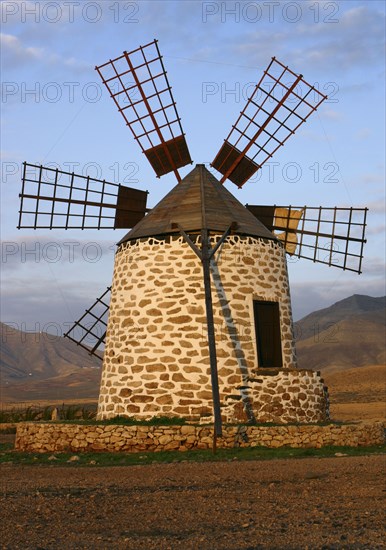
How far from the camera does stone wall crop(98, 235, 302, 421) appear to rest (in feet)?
53.4

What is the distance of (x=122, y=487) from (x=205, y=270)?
646cm

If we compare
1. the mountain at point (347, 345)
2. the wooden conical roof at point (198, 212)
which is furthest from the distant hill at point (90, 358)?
the wooden conical roof at point (198, 212)

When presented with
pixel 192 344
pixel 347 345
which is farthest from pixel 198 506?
pixel 347 345

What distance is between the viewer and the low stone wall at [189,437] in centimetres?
1460

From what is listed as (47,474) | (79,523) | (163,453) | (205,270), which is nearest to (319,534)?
(79,523)

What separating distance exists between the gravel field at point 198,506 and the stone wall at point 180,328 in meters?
3.98

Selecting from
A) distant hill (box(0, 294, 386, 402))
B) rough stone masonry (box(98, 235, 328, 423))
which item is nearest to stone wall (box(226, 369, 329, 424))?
rough stone masonry (box(98, 235, 328, 423))

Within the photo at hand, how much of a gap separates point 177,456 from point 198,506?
5.25 metres

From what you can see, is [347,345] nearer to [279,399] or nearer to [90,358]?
[90,358]

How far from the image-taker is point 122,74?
2112 cm

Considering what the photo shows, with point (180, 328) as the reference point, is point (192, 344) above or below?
below

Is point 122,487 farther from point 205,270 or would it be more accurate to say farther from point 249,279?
point 249,279

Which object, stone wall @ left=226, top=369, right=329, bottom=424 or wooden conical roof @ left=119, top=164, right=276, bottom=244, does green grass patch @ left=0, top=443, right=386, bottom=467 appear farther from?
wooden conical roof @ left=119, top=164, right=276, bottom=244

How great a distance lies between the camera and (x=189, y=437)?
1460 centimetres
